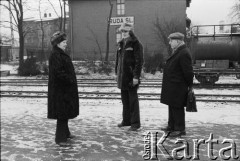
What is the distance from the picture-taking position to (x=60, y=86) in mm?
5305

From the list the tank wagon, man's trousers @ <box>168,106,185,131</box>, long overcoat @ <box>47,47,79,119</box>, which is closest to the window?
the tank wagon

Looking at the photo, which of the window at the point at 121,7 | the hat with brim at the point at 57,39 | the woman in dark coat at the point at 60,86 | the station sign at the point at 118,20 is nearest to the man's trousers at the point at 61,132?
the woman in dark coat at the point at 60,86

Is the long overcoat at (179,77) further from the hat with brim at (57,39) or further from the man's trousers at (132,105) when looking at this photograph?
→ the hat with brim at (57,39)

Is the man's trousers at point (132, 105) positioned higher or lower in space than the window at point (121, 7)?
lower

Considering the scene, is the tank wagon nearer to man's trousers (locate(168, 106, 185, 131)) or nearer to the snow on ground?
the snow on ground

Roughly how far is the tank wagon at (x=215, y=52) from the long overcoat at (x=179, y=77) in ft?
31.6

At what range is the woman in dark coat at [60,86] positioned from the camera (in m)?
5.26

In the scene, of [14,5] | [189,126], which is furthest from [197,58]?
[14,5]

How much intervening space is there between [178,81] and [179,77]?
3.1 inches

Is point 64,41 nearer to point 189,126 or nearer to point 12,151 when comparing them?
point 12,151

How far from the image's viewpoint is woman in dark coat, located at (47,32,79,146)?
526 centimetres

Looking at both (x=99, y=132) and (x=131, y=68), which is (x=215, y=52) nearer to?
(x=131, y=68)

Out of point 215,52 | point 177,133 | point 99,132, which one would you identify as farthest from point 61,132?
point 215,52

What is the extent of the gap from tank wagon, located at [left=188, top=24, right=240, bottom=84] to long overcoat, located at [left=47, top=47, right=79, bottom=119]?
10.8 meters
